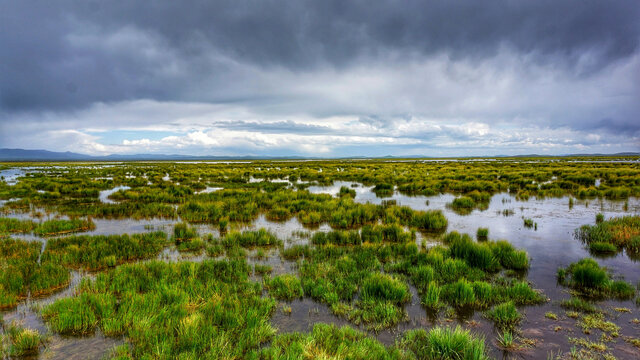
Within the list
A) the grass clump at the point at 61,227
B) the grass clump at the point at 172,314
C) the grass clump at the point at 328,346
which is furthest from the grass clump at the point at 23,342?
the grass clump at the point at 61,227

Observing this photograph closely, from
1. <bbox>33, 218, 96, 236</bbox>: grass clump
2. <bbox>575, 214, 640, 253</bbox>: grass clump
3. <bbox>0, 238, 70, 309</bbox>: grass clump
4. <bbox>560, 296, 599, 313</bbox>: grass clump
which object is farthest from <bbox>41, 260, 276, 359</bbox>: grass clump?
<bbox>575, 214, 640, 253</bbox>: grass clump

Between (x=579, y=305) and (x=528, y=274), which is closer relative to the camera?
(x=579, y=305)

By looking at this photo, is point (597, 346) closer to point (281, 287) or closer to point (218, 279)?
point (281, 287)

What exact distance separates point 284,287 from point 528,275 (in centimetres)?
646

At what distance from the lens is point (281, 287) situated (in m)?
6.63

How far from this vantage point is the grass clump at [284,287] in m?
6.42

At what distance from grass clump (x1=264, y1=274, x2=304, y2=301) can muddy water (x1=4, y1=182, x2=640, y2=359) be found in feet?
0.77

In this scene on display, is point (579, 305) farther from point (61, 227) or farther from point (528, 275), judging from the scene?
point (61, 227)

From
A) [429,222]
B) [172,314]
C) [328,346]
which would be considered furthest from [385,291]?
[429,222]

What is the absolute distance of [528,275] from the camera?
24.7 ft

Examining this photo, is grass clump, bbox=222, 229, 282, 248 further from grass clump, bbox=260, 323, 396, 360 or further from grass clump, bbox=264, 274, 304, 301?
grass clump, bbox=260, 323, 396, 360

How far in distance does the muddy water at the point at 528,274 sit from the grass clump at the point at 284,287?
23 cm

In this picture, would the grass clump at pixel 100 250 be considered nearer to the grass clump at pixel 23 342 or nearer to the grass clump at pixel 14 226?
the grass clump at pixel 23 342

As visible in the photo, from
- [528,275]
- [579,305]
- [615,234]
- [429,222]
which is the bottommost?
[528,275]
